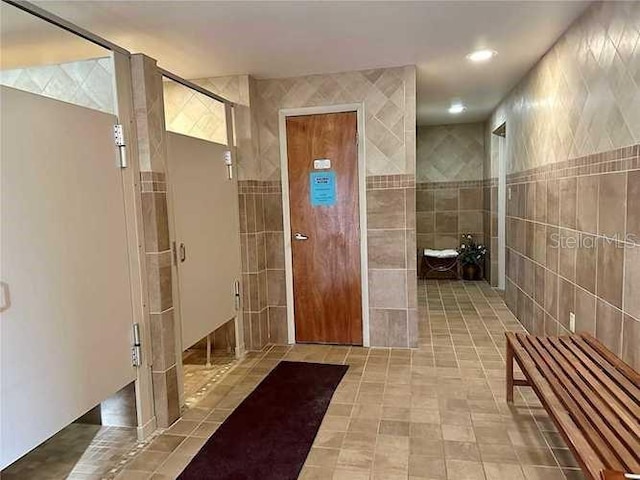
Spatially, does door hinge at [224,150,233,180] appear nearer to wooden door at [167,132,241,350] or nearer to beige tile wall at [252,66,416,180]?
wooden door at [167,132,241,350]

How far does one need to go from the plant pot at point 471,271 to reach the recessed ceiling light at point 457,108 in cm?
223

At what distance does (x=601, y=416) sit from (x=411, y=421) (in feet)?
3.62

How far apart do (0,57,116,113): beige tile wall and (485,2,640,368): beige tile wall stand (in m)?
2.56

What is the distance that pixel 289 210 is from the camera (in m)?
3.78

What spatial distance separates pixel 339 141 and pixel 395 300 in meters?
1.43

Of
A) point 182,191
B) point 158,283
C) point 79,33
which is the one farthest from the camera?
point 182,191

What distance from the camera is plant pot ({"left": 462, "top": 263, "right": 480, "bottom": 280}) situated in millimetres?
6340

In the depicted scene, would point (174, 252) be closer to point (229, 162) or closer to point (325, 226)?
point (229, 162)

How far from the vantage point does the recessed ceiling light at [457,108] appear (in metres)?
5.17

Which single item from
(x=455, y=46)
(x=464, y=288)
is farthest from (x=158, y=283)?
(x=464, y=288)

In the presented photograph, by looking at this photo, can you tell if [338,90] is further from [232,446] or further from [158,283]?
[232,446]

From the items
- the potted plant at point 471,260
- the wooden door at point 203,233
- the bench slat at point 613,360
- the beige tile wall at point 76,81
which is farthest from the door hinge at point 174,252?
the potted plant at point 471,260

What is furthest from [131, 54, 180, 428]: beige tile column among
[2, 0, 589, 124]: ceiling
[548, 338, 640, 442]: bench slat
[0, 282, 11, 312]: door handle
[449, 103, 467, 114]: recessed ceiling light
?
[449, 103, 467, 114]: recessed ceiling light

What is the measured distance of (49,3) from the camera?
2.17 m
